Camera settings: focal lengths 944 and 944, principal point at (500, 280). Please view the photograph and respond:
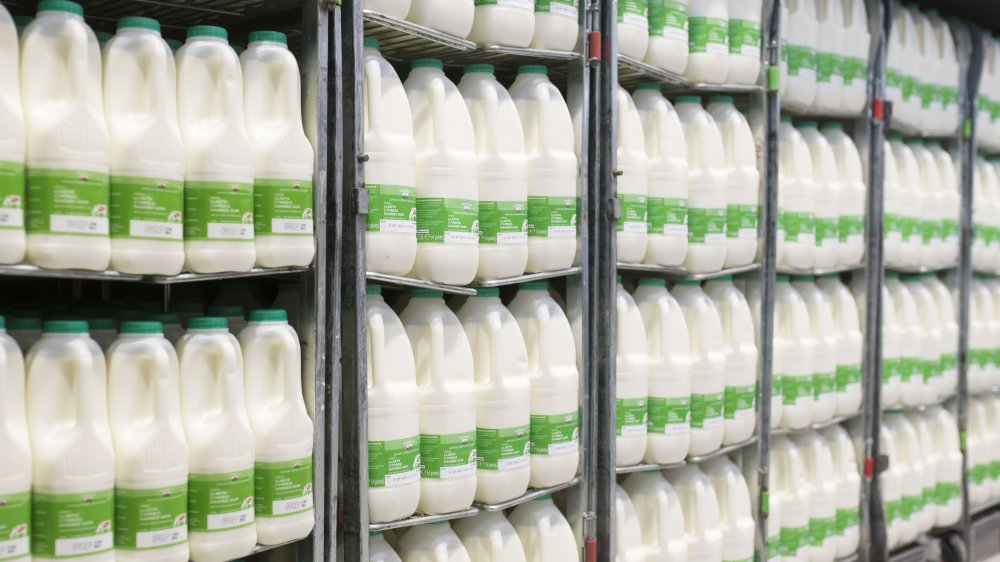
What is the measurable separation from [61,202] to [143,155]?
0.59 feet

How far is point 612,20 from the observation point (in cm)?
281

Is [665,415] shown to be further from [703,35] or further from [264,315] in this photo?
[264,315]

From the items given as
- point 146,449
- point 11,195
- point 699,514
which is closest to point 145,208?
point 11,195

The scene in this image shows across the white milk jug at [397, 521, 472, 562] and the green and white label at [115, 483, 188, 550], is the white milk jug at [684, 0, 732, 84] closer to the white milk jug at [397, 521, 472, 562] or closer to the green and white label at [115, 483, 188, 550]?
the white milk jug at [397, 521, 472, 562]

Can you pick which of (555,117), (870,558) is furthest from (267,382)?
(870,558)

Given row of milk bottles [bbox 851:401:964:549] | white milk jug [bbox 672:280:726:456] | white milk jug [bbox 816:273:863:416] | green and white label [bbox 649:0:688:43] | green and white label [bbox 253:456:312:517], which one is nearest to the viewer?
green and white label [bbox 253:456:312:517]

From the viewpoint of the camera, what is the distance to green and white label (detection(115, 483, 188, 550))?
1.80m

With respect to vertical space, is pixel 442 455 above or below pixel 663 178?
below

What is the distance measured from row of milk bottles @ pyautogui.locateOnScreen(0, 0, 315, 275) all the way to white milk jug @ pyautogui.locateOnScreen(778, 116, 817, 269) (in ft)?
6.86

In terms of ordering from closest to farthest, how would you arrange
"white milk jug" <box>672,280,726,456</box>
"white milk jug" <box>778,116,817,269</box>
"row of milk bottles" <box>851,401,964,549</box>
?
"white milk jug" <box>672,280,726,456</box>
"white milk jug" <box>778,116,817,269</box>
"row of milk bottles" <box>851,401,964,549</box>

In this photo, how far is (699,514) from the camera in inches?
125

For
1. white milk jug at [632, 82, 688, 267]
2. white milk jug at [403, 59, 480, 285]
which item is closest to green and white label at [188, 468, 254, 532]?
white milk jug at [403, 59, 480, 285]

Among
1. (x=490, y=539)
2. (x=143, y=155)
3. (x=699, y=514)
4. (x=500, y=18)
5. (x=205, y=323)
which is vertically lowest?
(x=699, y=514)

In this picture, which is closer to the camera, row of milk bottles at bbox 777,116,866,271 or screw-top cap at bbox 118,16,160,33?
screw-top cap at bbox 118,16,160,33
